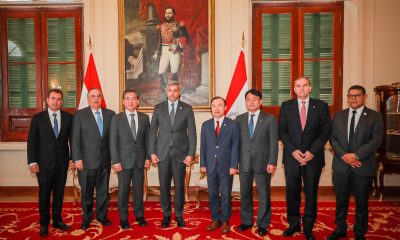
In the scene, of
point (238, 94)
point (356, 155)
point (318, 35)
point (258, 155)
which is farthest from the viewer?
point (318, 35)

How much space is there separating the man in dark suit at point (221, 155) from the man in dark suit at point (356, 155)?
101cm

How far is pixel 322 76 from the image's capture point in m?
5.77

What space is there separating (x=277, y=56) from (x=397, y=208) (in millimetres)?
2874

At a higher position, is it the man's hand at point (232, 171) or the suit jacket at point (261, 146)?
the suit jacket at point (261, 146)

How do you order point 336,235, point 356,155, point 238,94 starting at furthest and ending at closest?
point 238,94 → point 336,235 → point 356,155

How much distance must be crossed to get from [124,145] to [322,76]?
3.71 meters

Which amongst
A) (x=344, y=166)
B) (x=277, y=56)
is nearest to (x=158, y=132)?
(x=344, y=166)

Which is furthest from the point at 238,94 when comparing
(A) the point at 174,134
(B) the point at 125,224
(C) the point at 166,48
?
(B) the point at 125,224

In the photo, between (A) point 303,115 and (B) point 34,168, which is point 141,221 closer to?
(B) point 34,168

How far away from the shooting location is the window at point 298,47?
18.7 feet

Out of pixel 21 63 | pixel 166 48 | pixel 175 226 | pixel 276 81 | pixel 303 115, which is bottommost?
pixel 175 226

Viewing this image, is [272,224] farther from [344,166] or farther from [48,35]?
[48,35]

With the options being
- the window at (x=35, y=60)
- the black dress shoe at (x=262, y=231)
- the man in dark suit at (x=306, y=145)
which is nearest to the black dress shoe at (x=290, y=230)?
the man in dark suit at (x=306, y=145)

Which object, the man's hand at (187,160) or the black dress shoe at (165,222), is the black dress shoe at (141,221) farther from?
the man's hand at (187,160)
